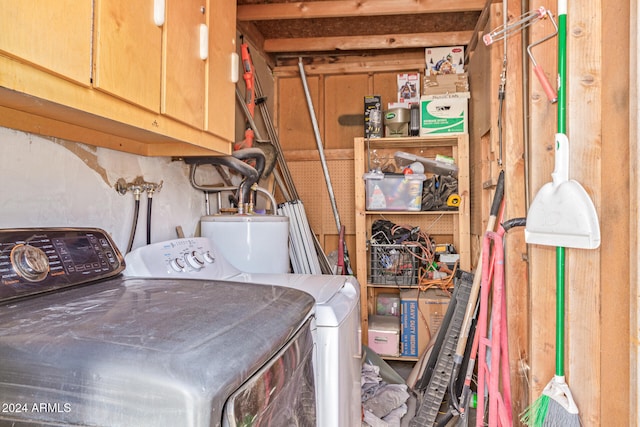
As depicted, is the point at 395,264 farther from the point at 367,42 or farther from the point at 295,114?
the point at 367,42

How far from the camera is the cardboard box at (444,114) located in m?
2.70

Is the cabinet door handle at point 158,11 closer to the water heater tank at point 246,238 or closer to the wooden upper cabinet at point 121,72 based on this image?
the wooden upper cabinet at point 121,72

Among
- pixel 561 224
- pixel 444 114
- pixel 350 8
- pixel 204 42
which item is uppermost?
pixel 350 8

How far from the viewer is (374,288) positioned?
3.10 m

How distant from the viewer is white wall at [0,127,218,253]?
96cm

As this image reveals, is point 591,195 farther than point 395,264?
No

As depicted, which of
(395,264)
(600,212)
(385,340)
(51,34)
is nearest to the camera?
(51,34)

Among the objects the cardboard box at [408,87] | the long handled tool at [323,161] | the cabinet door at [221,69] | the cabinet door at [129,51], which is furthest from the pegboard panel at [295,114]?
the cabinet door at [129,51]

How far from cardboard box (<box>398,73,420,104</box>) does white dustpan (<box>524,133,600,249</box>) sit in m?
2.09

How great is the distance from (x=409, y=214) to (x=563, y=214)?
2.02 meters

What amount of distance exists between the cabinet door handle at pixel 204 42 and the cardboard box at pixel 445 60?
2.08 meters

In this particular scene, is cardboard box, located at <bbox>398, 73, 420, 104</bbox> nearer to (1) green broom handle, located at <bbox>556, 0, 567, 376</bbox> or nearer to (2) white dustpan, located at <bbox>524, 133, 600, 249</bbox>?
(1) green broom handle, located at <bbox>556, 0, 567, 376</bbox>

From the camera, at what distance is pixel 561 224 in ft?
3.24

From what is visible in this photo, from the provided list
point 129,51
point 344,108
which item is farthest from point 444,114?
point 129,51
